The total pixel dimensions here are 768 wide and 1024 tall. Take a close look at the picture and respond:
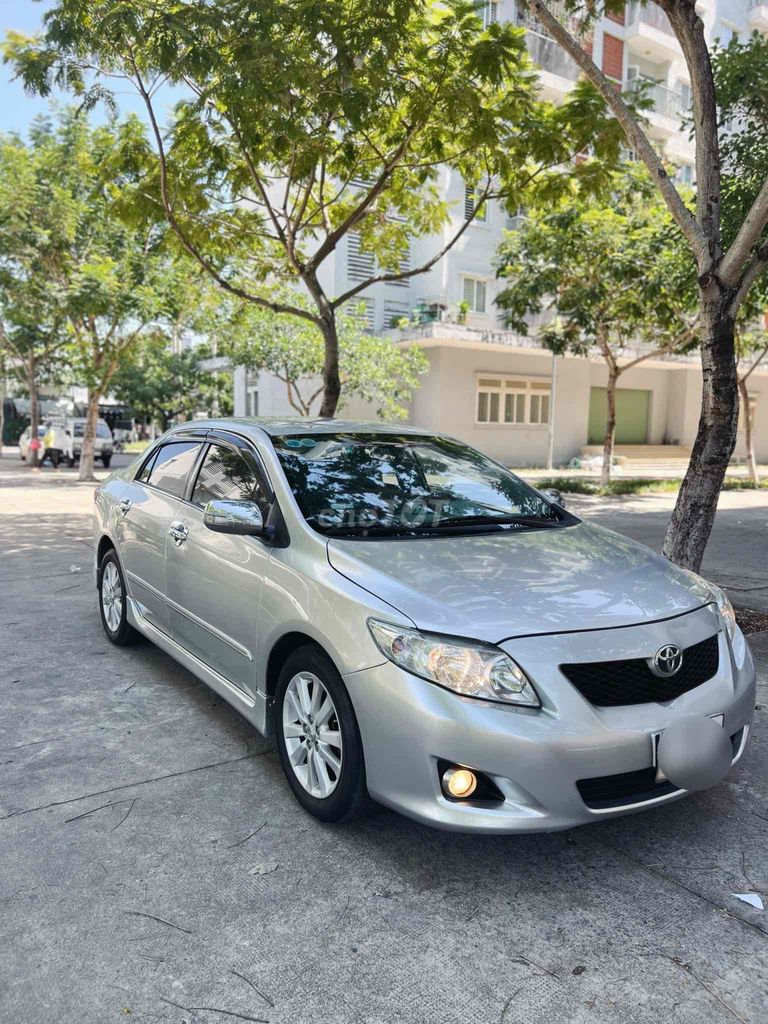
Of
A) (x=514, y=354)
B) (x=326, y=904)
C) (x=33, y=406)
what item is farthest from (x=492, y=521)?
(x=33, y=406)

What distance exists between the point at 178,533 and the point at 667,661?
2.54 metres

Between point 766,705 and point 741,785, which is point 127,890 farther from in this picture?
point 766,705

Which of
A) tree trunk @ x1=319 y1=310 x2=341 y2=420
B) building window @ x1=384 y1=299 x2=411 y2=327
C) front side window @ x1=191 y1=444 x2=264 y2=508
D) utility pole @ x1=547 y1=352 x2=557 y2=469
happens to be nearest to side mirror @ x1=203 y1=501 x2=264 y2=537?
front side window @ x1=191 y1=444 x2=264 y2=508

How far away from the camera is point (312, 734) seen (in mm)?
3043

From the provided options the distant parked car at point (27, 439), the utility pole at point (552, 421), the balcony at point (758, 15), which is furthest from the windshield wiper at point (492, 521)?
the balcony at point (758, 15)

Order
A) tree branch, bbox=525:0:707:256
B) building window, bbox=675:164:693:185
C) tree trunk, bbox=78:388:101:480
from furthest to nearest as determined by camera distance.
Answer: building window, bbox=675:164:693:185, tree trunk, bbox=78:388:101:480, tree branch, bbox=525:0:707:256

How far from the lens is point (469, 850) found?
2.92 m

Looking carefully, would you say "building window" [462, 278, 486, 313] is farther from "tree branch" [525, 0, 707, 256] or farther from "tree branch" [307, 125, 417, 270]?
"tree branch" [525, 0, 707, 256]

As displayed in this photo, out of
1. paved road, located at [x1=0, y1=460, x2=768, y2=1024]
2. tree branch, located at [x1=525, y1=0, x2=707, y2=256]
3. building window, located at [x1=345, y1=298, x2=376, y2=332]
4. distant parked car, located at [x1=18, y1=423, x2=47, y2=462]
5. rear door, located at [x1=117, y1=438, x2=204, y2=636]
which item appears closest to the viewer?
paved road, located at [x1=0, y1=460, x2=768, y2=1024]

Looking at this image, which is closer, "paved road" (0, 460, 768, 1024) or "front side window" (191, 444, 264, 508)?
"paved road" (0, 460, 768, 1024)

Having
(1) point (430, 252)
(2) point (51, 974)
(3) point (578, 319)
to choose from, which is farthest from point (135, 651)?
(1) point (430, 252)

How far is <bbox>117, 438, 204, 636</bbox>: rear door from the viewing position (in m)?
4.42

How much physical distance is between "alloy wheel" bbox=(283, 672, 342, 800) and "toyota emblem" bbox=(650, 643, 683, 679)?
1.13 metres

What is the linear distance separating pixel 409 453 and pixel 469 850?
2041mm
